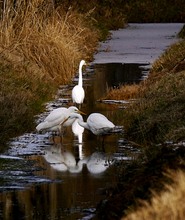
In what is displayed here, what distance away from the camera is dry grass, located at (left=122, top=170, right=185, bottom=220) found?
297 inches

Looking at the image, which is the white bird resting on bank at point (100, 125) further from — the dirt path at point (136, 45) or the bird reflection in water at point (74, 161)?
the dirt path at point (136, 45)

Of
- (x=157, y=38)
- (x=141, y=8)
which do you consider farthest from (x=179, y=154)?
(x=141, y=8)

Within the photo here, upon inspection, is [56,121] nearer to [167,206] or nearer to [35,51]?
[167,206]

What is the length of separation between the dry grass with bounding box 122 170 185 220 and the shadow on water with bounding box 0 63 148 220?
1619 mm

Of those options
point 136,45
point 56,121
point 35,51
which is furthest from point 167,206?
point 136,45

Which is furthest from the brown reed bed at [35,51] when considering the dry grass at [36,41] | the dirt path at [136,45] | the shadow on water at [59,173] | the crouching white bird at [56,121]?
the dirt path at [136,45]

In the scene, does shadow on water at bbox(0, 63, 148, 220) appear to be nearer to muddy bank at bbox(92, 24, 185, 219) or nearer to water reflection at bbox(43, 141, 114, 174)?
water reflection at bbox(43, 141, 114, 174)

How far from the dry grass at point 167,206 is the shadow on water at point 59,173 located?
162cm

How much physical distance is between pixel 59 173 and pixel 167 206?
4.14 m

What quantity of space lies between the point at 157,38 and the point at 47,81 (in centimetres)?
2003

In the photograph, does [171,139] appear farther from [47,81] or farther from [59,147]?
[47,81]

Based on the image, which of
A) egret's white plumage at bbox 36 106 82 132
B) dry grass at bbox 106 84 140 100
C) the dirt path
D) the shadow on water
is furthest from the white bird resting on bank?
the dirt path

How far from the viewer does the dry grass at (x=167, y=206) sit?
7551 mm

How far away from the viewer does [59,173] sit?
11625 mm
